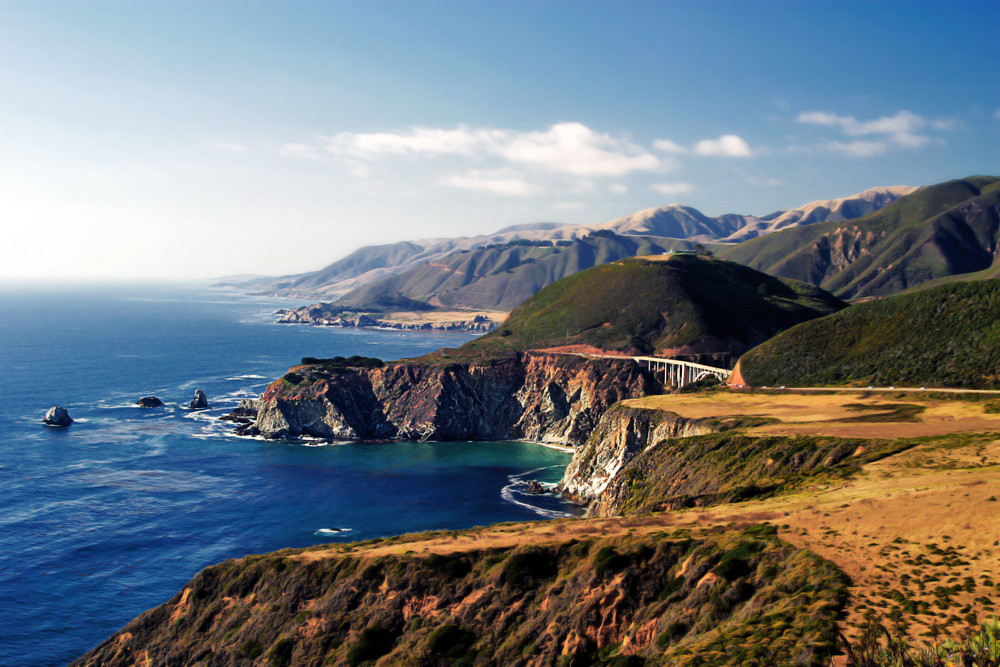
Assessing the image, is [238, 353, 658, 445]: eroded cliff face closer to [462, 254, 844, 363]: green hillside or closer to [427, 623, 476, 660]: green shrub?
[462, 254, 844, 363]: green hillside

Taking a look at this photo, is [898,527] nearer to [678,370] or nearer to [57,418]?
[678,370]

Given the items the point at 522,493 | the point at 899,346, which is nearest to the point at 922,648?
the point at 522,493

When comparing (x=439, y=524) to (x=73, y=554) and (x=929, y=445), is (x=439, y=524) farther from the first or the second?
(x=929, y=445)

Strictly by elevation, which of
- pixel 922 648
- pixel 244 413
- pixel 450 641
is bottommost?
pixel 450 641

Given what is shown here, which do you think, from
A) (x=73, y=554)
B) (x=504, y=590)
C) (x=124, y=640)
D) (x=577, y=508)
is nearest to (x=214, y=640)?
(x=124, y=640)

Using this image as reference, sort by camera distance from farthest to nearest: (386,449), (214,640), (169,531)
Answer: (386,449) → (169,531) → (214,640)
